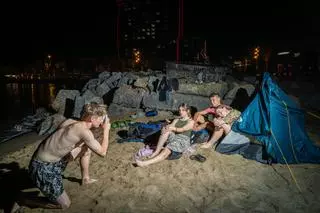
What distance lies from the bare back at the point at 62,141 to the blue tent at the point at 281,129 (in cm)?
419

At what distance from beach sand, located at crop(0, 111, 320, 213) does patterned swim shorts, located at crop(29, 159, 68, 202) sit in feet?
1.46

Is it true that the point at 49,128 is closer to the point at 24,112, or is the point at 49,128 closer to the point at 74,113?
the point at 74,113

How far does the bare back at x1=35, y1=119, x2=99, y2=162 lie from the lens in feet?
12.5

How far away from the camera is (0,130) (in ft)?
38.7

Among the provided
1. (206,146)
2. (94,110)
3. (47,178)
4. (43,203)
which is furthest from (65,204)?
(206,146)

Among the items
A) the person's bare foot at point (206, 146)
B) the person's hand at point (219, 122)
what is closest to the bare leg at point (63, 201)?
the person's bare foot at point (206, 146)

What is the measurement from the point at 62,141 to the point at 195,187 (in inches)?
101

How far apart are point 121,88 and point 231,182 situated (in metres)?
7.87

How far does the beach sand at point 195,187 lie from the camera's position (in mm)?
4137

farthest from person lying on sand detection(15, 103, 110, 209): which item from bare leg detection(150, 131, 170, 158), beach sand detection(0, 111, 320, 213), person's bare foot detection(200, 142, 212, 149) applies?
person's bare foot detection(200, 142, 212, 149)

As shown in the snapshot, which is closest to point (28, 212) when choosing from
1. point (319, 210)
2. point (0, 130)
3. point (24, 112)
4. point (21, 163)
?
point (21, 163)

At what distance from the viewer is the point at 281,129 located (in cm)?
588

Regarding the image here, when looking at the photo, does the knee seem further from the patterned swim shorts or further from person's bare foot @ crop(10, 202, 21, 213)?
person's bare foot @ crop(10, 202, 21, 213)

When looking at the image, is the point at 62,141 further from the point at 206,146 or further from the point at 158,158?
the point at 206,146
